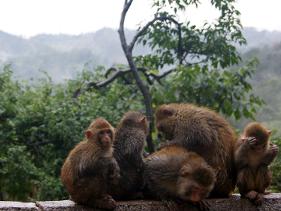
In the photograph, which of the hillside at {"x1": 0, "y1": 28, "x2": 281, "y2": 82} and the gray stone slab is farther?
the hillside at {"x1": 0, "y1": 28, "x2": 281, "y2": 82}

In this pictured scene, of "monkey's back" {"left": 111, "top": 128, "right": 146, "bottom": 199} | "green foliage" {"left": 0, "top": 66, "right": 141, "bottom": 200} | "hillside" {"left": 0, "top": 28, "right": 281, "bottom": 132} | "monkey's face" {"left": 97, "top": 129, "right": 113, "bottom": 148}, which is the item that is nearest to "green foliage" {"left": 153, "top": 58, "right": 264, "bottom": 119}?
"green foliage" {"left": 0, "top": 66, "right": 141, "bottom": 200}

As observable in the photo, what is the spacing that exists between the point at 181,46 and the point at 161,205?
7.14 m

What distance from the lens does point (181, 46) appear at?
1186 centimetres

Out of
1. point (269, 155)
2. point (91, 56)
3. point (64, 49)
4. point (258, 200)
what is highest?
point (64, 49)

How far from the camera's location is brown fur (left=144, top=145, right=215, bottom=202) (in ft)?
15.6

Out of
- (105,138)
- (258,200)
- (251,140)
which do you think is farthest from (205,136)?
(105,138)

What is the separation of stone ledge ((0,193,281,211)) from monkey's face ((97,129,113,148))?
Answer: 1.62 ft

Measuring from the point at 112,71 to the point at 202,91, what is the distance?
2.09m

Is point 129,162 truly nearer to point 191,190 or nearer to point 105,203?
point 105,203

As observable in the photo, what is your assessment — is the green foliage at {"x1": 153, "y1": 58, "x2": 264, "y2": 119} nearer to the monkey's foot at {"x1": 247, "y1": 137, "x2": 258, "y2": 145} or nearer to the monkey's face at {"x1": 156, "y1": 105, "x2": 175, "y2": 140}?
the monkey's face at {"x1": 156, "y1": 105, "x2": 175, "y2": 140}

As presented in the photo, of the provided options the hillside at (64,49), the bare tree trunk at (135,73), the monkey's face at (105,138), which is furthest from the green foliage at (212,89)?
the hillside at (64,49)

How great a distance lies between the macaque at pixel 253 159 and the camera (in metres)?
5.18

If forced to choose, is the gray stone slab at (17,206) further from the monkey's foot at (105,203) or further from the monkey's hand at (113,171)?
the monkey's hand at (113,171)

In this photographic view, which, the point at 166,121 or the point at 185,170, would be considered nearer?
the point at 185,170
